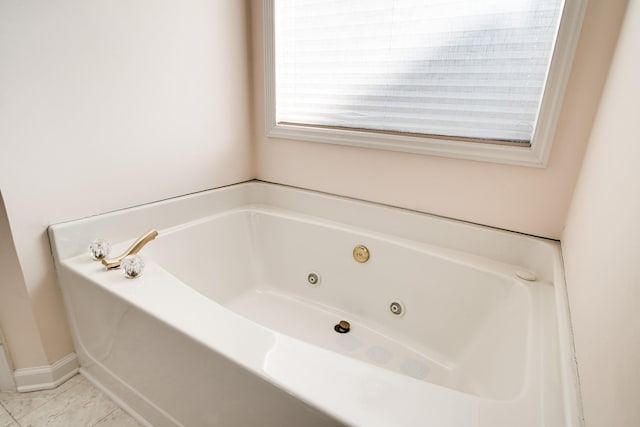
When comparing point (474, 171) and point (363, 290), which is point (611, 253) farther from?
point (363, 290)

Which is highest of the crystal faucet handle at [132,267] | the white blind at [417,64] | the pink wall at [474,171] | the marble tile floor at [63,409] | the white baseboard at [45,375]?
the white blind at [417,64]

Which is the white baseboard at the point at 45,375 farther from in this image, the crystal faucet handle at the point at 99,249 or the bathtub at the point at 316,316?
the crystal faucet handle at the point at 99,249

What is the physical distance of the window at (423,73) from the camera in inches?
40.4

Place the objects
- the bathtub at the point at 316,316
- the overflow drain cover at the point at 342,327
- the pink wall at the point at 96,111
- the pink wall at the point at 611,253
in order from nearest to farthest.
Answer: the pink wall at the point at 611,253, the bathtub at the point at 316,316, the pink wall at the point at 96,111, the overflow drain cover at the point at 342,327

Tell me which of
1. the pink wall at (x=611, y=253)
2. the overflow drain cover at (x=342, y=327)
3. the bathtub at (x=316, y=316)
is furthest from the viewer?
the overflow drain cover at (x=342, y=327)

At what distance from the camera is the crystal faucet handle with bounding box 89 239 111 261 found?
1037 millimetres

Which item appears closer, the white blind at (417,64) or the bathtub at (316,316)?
the bathtub at (316,316)

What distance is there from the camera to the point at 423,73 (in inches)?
48.1

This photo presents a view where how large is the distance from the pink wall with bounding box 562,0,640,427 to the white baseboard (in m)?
1.50

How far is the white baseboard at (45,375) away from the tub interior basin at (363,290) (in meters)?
0.47

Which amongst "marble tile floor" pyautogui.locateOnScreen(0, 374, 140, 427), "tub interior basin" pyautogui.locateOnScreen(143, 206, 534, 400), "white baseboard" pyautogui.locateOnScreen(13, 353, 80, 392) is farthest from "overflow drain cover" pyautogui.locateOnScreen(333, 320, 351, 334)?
"white baseboard" pyautogui.locateOnScreen(13, 353, 80, 392)

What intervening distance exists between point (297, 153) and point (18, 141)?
39.3 inches

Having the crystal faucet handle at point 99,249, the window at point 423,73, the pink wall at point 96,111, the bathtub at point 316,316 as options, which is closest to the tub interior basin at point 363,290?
the bathtub at point 316,316

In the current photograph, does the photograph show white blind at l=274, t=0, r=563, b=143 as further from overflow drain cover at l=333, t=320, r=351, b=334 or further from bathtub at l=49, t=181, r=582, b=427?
overflow drain cover at l=333, t=320, r=351, b=334
